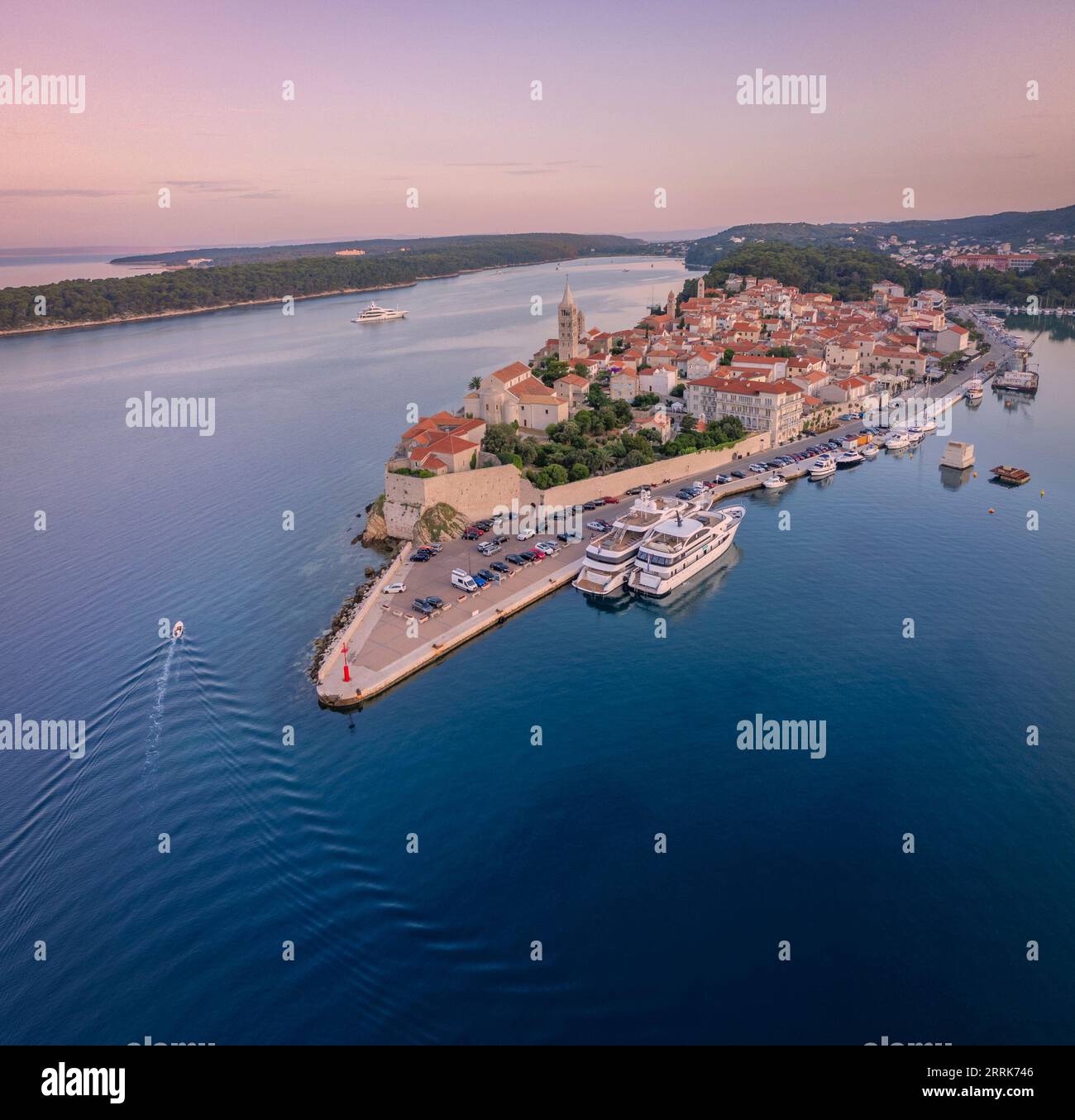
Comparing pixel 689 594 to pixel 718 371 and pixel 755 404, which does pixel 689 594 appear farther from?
pixel 718 371

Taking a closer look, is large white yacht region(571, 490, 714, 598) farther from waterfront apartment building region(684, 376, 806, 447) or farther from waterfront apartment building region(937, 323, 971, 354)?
waterfront apartment building region(937, 323, 971, 354)

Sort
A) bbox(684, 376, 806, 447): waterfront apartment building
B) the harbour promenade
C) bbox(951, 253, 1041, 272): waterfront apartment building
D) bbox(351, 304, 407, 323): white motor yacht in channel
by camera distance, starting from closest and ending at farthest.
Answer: the harbour promenade → bbox(684, 376, 806, 447): waterfront apartment building → bbox(351, 304, 407, 323): white motor yacht in channel → bbox(951, 253, 1041, 272): waterfront apartment building

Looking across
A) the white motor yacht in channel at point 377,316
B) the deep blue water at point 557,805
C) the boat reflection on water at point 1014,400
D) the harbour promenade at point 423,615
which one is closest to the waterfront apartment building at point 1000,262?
the boat reflection on water at point 1014,400

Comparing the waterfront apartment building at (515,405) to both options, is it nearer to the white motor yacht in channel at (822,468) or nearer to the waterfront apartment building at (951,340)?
the white motor yacht in channel at (822,468)

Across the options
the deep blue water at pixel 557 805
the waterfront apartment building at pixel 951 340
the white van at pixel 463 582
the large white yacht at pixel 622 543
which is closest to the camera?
the deep blue water at pixel 557 805

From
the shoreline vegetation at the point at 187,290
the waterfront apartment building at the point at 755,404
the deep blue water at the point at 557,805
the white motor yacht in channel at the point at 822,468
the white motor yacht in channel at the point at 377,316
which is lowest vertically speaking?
the deep blue water at the point at 557,805

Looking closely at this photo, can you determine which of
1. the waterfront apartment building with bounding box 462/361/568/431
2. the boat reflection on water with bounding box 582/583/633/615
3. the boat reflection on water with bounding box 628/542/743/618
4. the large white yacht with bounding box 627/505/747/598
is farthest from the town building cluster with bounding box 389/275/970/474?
the boat reflection on water with bounding box 628/542/743/618

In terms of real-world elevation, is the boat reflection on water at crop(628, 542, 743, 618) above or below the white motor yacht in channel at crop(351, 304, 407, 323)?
below
